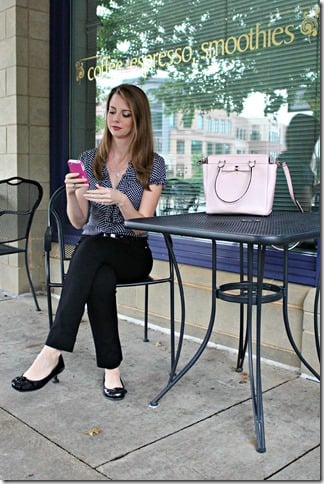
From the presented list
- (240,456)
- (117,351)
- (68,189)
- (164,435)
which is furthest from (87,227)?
(240,456)

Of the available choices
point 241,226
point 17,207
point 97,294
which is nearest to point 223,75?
point 241,226

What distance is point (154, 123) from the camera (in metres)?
3.72

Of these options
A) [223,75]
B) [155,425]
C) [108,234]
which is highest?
[223,75]

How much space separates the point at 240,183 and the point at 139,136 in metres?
0.56

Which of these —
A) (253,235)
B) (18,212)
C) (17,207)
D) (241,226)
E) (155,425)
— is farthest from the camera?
(17,207)

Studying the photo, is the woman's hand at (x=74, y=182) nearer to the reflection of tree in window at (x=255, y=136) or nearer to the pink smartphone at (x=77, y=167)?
the pink smartphone at (x=77, y=167)

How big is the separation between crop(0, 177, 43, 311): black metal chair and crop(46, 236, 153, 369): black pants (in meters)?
1.45

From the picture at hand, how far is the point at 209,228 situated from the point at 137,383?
0.94 metres

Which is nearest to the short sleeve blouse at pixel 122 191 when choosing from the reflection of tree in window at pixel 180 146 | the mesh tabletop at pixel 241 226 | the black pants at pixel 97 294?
the black pants at pixel 97 294

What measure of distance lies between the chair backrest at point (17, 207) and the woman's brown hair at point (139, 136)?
4.39 ft

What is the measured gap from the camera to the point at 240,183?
97.9 inches

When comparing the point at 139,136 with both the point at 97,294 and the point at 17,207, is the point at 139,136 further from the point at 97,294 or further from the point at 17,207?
the point at 17,207

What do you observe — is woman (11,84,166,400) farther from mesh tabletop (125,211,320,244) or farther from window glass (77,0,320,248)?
window glass (77,0,320,248)

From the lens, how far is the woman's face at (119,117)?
2.72m
